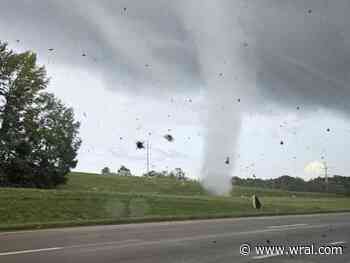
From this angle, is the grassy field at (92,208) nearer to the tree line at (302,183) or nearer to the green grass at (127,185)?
the green grass at (127,185)

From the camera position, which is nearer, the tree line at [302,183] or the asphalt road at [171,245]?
the asphalt road at [171,245]

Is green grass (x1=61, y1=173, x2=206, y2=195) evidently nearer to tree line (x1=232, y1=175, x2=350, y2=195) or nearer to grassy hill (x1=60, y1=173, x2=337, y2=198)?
grassy hill (x1=60, y1=173, x2=337, y2=198)

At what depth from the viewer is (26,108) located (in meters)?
66.6

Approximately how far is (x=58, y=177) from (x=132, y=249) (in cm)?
5584

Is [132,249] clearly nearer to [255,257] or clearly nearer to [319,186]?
[255,257]

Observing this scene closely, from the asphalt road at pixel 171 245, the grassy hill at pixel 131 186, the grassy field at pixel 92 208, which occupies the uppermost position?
the grassy hill at pixel 131 186

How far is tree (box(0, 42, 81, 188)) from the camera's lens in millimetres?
63219

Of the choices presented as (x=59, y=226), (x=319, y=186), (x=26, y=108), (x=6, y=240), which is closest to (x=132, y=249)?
(x=6, y=240)

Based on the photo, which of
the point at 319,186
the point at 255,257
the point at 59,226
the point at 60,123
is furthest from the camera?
the point at 319,186

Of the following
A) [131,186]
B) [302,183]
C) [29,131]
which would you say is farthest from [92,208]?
[302,183]

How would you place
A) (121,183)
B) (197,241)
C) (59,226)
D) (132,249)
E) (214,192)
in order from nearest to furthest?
(132,249), (197,241), (59,226), (214,192), (121,183)

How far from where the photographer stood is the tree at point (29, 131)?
6322 centimetres

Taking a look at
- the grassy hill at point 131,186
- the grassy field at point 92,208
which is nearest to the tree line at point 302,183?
the grassy hill at point 131,186

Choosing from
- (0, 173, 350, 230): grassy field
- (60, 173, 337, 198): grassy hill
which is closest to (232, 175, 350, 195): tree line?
(60, 173, 337, 198): grassy hill
